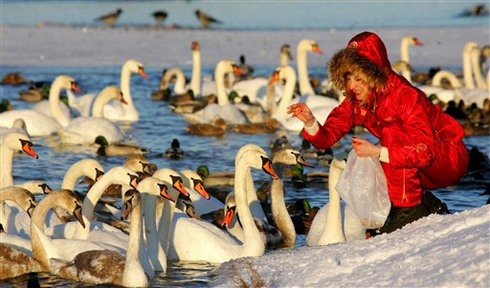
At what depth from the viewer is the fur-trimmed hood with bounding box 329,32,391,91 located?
7297mm

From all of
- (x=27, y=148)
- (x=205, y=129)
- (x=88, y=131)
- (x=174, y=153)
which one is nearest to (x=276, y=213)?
(x=27, y=148)

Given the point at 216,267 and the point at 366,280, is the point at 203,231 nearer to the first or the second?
the point at 216,267

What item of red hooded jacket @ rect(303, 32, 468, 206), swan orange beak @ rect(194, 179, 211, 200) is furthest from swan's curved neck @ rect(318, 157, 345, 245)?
red hooded jacket @ rect(303, 32, 468, 206)

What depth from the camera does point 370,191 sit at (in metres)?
7.66

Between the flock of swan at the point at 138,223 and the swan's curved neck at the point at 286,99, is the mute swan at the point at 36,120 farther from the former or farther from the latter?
the flock of swan at the point at 138,223

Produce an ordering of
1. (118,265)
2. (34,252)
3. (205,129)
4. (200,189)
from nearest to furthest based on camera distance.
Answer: (118,265)
(34,252)
(200,189)
(205,129)

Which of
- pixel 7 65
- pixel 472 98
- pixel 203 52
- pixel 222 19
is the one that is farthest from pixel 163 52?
pixel 472 98

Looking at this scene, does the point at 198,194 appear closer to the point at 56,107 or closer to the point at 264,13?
the point at 56,107

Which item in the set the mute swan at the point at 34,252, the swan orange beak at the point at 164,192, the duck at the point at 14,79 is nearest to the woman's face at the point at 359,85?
the swan orange beak at the point at 164,192

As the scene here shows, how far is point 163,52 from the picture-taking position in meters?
30.7

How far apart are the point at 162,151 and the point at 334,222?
6.86 m

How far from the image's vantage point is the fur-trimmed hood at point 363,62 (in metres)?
7.30

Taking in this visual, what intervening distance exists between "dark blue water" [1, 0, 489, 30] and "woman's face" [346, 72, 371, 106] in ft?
86.5

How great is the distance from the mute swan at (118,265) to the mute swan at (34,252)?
0.35 metres
